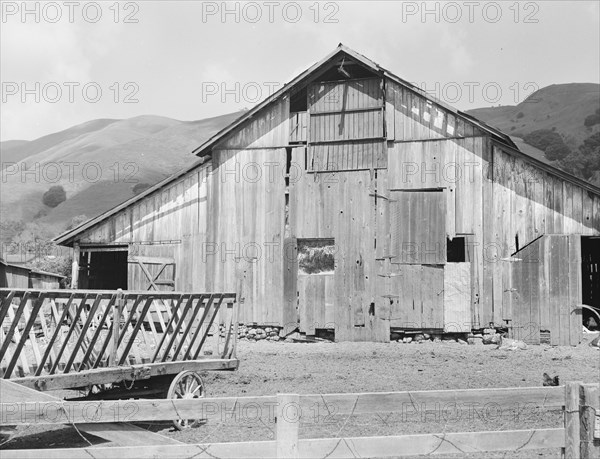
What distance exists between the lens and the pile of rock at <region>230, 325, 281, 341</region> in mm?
22469

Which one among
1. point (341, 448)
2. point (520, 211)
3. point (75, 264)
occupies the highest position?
point (520, 211)

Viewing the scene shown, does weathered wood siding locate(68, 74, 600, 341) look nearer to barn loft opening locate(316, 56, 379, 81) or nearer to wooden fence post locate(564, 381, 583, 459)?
barn loft opening locate(316, 56, 379, 81)

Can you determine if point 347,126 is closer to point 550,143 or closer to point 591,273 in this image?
point 591,273

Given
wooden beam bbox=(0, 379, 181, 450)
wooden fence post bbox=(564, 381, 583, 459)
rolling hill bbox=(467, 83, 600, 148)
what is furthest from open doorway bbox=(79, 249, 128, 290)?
rolling hill bbox=(467, 83, 600, 148)

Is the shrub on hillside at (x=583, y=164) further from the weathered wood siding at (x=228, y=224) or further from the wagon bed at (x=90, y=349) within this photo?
the wagon bed at (x=90, y=349)

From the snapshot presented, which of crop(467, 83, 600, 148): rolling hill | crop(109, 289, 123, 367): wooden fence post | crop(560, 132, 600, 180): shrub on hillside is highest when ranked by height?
crop(467, 83, 600, 148): rolling hill

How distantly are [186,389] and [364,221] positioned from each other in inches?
440

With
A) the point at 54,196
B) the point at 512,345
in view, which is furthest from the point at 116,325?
the point at 54,196

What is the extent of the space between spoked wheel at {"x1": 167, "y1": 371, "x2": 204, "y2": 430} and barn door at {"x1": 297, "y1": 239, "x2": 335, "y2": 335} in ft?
32.6

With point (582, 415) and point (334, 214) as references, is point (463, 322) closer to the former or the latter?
point (334, 214)

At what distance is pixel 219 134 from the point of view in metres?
22.9

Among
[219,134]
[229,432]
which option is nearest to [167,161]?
[219,134]

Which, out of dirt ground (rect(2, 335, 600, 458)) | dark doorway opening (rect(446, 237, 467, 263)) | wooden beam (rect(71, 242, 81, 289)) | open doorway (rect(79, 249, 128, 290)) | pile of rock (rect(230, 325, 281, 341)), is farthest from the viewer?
open doorway (rect(79, 249, 128, 290))

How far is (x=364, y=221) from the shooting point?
22.0 meters
